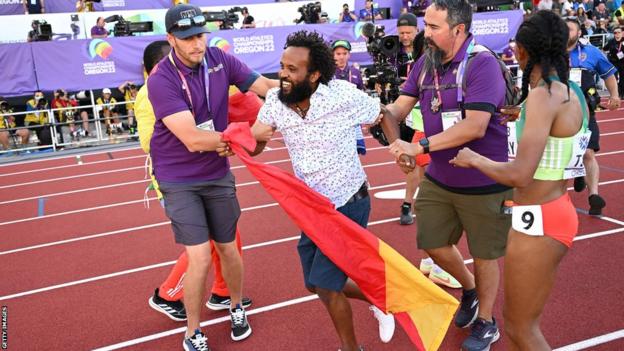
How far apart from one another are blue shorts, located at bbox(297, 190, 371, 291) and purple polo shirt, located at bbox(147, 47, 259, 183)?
2.74 feet

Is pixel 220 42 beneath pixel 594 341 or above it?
above

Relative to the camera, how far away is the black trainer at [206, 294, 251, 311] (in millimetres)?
4258

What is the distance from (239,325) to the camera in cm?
376

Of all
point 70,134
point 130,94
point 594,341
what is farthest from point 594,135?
point 70,134

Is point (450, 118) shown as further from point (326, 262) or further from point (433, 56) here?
point (326, 262)

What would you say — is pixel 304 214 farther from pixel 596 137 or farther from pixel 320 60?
pixel 596 137

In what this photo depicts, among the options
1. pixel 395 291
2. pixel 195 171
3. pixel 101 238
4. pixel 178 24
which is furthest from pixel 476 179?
pixel 101 238

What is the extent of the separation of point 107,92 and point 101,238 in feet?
28.1

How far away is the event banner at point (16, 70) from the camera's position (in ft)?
41.5

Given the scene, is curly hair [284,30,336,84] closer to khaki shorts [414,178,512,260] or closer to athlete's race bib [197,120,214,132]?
athlete's race bib [197,120,214,132]

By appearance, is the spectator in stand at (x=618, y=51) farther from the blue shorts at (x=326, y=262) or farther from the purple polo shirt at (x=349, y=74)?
the blue shorts at (x=326, y=262)

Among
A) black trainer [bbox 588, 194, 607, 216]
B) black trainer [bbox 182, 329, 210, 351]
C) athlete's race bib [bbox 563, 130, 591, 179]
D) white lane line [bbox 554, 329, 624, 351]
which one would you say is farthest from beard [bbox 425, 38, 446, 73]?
black trainer [bbox 588, 194, 607, 216]

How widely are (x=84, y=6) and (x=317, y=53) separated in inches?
632

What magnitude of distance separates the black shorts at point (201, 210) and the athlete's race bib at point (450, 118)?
1.46 meters
